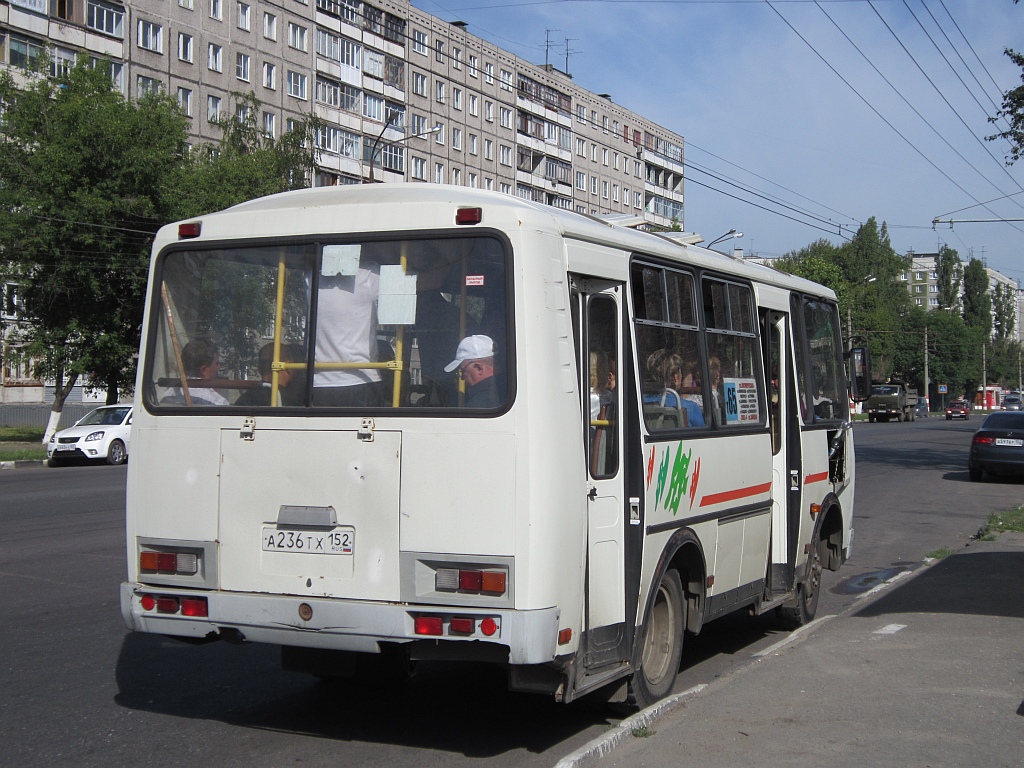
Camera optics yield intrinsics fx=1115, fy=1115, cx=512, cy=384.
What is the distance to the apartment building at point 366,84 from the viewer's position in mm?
47969

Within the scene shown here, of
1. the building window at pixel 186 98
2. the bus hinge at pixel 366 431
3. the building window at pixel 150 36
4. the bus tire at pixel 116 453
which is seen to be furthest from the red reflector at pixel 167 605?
the building window at pixel 186 98

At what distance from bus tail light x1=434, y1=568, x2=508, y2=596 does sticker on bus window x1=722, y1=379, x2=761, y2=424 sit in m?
2.75

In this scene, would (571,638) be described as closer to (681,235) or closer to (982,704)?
(982,704)

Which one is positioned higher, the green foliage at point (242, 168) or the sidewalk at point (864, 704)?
the green foliage at point (242, 168)

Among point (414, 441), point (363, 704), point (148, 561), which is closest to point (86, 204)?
point (363, 704)

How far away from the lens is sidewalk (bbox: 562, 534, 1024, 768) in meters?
5.07

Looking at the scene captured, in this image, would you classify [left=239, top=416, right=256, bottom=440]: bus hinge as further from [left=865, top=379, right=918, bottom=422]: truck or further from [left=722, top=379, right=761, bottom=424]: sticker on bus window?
[left=865, top=379, right=918, bottom=422]: truck

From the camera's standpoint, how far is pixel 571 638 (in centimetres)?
510

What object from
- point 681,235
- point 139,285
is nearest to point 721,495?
point 681,235

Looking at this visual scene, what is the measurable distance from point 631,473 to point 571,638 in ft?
3.29

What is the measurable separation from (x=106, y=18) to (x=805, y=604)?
4696 centimetres

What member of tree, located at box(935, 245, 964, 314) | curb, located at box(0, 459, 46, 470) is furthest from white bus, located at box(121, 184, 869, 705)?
tree, located at box(935, 245, 964, 314)

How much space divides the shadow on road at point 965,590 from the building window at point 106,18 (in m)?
44.8

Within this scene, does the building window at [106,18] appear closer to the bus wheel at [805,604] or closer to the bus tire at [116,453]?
the bus tire at [116,453]
